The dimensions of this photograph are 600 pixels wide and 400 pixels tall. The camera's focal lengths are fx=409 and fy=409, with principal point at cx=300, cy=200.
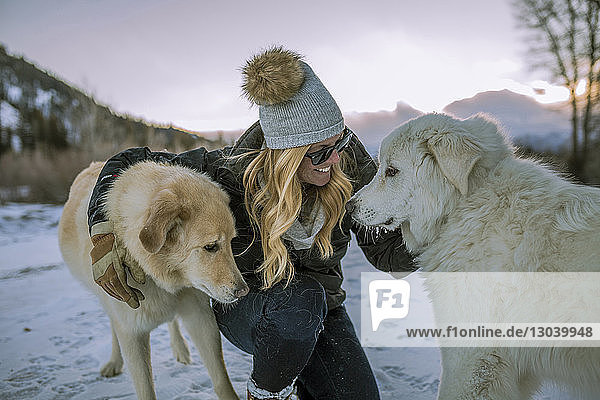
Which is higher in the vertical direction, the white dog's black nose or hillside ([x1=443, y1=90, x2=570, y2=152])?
hillside ([x1=443, y1=90, x2=570, y2=152])

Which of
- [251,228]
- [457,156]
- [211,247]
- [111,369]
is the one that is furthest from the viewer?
[111,369]

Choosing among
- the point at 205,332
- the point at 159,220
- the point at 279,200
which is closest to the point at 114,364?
the point at 205,332

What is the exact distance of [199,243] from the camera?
1547 millimetres

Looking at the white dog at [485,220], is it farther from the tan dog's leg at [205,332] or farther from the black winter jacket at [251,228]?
the tan dog's leg at [205,332]

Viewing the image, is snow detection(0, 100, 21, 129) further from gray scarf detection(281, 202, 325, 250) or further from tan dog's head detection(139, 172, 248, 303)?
gray scarf detection(281, 202, 325, 250)

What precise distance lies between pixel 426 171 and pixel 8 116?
908 centimetres

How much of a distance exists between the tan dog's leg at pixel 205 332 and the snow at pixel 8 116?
26.9 ft

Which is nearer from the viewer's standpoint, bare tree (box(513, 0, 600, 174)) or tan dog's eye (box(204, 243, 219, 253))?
tan dog's eye (box(204, 243, 219, 253))

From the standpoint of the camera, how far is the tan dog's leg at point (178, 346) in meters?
2.34

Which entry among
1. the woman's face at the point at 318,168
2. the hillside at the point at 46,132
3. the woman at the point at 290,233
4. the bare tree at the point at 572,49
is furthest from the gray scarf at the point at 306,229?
the hillside at the point at 46,132

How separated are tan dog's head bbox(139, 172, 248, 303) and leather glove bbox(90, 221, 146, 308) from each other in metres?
0.13

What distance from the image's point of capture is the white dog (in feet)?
3.93

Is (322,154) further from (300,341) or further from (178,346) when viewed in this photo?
(178,346)

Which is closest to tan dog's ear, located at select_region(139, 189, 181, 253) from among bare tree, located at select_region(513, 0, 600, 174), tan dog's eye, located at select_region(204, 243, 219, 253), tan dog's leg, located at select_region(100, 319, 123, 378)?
tan dog's eye, located at select_region(204, 243, 219, 253)
